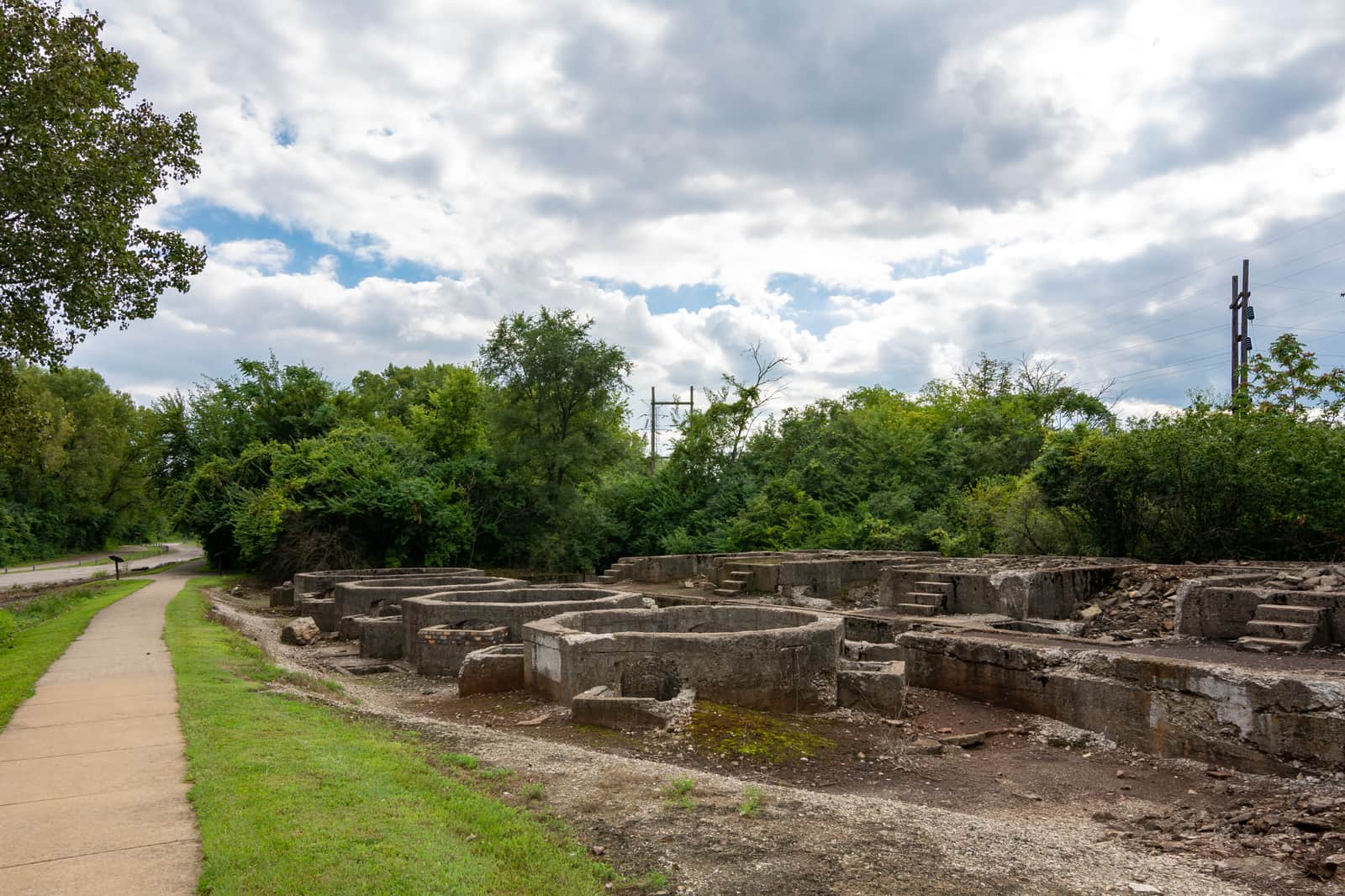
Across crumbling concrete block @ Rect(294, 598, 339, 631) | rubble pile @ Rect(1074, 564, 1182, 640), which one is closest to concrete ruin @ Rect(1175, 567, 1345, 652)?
rubble pile @ Rect(1074, 564, 1182, 640)

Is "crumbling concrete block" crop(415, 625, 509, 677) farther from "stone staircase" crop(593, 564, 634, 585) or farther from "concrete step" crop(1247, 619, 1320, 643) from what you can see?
"stone staircase" crop(593, 564, 634, 585)

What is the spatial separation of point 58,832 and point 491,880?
2.35 meters

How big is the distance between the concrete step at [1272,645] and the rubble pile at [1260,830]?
11.3 feet

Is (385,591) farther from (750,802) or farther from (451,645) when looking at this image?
(750,802)

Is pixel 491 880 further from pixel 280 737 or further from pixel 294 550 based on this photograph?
pixel 294 550

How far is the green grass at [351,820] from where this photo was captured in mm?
3625

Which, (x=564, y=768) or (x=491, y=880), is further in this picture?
(x=564, y=768)

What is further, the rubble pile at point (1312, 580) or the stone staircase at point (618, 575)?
the stone staircase at point (618, 575)

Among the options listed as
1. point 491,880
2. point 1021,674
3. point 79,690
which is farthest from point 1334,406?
point 79,690

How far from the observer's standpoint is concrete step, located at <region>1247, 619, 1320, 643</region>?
9.12 metres

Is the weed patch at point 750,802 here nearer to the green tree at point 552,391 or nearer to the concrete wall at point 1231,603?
the concrete wall at point 1231,603

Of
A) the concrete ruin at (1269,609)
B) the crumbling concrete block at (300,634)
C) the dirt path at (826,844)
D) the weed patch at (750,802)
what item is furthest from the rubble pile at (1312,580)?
the crumbling concrete block at (300,634)

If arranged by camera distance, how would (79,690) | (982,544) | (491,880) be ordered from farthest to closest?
(982,544), (79,690), (491,880)

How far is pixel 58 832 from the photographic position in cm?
413
